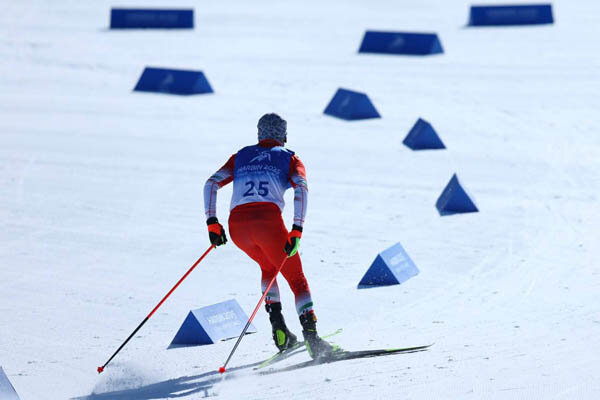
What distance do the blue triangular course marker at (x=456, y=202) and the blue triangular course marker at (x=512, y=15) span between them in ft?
44.4

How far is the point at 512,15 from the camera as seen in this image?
24.4 m

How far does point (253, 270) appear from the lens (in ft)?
31.8

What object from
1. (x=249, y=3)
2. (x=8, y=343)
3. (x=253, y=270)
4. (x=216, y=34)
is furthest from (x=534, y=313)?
(x=249, y=3)

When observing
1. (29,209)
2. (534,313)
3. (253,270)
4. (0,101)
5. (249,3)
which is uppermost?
(534,313)

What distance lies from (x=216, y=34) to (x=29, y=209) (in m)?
Result: 12.9

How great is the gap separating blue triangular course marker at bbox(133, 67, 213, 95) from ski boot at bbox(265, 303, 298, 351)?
11.4 meters

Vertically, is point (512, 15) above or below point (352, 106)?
below

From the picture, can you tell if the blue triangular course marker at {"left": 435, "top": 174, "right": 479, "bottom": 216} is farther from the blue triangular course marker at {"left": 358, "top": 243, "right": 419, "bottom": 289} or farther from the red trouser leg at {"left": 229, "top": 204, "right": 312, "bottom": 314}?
the red trouser leg at {"left": 229, "top": 204, "right": 312, "bottom": 314}

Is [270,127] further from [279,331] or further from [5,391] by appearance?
[5,391]

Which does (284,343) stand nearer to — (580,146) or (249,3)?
(580,146)

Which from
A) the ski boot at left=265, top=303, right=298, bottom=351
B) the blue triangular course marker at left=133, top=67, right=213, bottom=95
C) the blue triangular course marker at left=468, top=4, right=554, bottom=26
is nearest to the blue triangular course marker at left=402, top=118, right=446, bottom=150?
the blue triangular course marker at left=133, top=67, right=213, bottom=95

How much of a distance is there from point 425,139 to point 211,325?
24.2 feet

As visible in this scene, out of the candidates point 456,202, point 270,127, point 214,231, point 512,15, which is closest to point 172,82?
point 456,202

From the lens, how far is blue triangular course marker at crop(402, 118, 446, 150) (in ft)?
47.0
